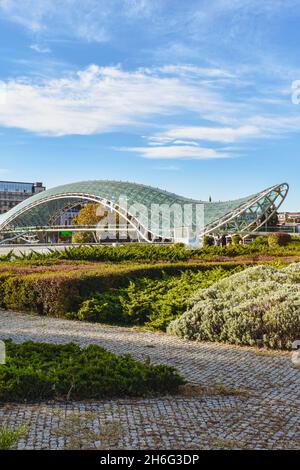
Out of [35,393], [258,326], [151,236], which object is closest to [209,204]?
[151,236]

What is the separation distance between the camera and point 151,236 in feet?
201

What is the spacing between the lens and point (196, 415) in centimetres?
609

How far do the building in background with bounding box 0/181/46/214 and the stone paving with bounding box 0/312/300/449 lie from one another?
141935mm

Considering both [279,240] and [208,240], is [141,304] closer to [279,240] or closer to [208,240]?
[279,240]

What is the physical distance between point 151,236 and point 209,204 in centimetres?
775

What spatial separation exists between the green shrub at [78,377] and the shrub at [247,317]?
9.95ft

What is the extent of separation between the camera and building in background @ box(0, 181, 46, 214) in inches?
5719

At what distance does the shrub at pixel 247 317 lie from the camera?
32.9 feet

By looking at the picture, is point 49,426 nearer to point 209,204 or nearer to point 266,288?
point 266,288

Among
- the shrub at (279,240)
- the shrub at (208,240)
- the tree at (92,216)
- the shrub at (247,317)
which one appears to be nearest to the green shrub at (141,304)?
the shrub at (247,317)

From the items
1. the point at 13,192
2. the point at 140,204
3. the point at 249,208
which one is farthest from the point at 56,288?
the point at 13,192

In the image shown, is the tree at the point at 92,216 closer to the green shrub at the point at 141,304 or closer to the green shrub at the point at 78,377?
the green shrub at the point at 141,304
